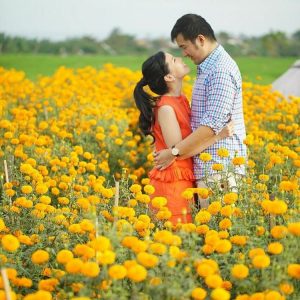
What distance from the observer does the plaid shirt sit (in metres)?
3.89

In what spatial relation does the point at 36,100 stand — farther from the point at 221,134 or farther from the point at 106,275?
the point at 106,275

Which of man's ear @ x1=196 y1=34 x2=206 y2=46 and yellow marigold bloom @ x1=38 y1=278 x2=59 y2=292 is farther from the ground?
man's ear @ x1=196 y1=34 x2=206 y2=46

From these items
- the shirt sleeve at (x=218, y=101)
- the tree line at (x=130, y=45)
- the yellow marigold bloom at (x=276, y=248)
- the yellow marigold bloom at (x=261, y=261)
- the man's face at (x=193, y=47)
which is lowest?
the yellow marigold bloom at (x=261, y=261)

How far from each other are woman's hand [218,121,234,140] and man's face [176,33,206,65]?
1.69ft

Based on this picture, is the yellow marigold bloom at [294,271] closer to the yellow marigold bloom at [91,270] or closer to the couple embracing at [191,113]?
the yellow marigold bloom at [91,270]

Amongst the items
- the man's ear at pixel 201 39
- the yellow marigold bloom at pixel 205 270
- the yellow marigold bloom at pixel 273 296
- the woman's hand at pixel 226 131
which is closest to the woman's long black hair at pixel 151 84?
the man's ear at pixel 201 39

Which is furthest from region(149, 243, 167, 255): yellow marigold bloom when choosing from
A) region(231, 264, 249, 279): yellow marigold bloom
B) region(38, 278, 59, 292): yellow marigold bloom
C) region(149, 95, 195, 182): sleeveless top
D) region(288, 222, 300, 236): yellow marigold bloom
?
region(149, 95, 195, 182): sleeveless top

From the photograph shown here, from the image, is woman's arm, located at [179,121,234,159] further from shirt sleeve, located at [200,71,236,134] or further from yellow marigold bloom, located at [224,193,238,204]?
yellow marigold bloom, located at [224,193,238,204]

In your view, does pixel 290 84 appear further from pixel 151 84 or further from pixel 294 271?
pixel 294 271

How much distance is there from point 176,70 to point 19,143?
1.84 meters

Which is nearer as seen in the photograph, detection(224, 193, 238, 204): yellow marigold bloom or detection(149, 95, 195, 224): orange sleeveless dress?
detection(224, 193, 238, 204): yellow marigold bloom

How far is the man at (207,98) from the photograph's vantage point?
389cm

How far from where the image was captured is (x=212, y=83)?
3928 millimetres

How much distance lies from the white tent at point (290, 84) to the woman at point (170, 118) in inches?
188
